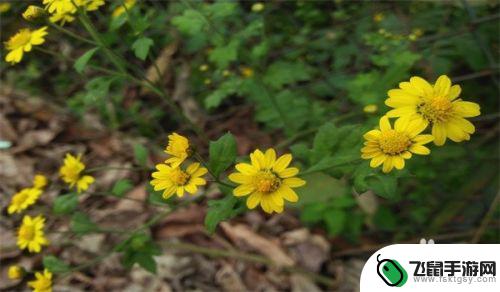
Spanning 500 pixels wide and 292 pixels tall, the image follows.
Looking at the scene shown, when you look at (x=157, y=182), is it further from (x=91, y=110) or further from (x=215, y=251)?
(x=91, y=110)

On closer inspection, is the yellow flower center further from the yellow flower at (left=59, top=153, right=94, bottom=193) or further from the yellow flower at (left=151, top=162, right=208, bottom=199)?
the yellow flower at (left=151, top=162, right=208, bottom=199)

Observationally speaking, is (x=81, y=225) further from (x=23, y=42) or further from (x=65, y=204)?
(x=23, y=42)

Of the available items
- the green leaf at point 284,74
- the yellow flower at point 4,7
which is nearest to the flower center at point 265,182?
the green leaf at point 284,74

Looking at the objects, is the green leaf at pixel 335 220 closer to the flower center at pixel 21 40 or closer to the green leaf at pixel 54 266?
the green leaf at pixel 54 266

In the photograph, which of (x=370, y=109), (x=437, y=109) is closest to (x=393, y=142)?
(x=437, y=109)

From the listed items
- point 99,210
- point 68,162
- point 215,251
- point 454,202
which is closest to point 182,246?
point 215,251

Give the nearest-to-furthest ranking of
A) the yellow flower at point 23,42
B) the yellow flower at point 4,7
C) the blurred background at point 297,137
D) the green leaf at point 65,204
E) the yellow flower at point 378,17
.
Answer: the yellow flower at point 23,42 < the green leaf at point 65,204 < the blurred background at point 297,137 < the yellow flower at point 378,17 < the yellow flower at point 4,7
